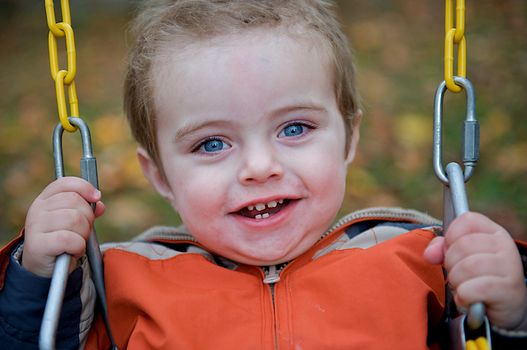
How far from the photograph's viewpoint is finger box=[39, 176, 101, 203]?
1781 mm

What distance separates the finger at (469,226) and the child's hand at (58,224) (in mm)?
879

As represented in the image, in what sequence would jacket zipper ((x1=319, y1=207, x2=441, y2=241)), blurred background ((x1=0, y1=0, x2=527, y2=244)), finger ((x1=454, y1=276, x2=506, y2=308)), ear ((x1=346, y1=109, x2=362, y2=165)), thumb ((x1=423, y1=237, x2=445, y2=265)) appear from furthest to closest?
blurred background ((x1=0, y1=0, x2=527, y2=244)) < ear ((x1=346, y1=109, x2=362, y2=165)) < jacket zipper ((x1=319, y1=207, x2=441, y2=241)) < thumb ((x1=423, y1=237, x2=445, y2=265)) < finger ((x1=454, y1=276, x2=506, y2=308))

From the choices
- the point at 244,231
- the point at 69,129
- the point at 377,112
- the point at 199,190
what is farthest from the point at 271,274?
the point at 377,112

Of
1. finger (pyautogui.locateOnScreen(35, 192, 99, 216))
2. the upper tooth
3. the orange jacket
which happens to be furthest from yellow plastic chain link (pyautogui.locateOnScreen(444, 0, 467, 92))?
finger (pyautogui.locateOnScreen(35, 192, 99, 216))

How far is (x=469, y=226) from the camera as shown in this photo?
5.06 ft

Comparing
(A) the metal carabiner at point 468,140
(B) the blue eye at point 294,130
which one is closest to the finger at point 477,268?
(A) the metal carabiner at point 468,140

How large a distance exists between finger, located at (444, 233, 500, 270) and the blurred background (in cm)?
223

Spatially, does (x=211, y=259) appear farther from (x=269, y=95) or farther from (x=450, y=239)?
(x=450, y=239)

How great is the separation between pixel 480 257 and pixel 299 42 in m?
0.77

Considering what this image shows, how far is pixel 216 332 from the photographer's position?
5.93ft

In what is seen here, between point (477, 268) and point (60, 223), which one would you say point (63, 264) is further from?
point (477, 268)

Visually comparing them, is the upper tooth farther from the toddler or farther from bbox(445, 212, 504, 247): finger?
bbox(445, 212, 504, 247): finger

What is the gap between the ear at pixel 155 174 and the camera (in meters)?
2.10

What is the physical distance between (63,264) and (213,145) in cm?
50
